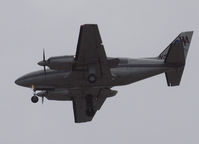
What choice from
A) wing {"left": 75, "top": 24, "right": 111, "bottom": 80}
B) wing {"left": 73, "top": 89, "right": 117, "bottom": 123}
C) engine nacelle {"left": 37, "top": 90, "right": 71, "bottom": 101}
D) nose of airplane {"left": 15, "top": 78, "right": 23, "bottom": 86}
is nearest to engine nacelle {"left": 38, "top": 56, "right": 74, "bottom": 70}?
wing {"left": 75, "top": 24, "right": 111, "bottom": 80}

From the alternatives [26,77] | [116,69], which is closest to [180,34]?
[116,69]

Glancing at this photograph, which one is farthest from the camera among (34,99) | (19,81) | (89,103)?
(89,103)

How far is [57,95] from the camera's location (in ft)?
169

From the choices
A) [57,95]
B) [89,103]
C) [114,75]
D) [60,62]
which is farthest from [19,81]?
[114,75]

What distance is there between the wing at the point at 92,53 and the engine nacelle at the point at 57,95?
538 cm

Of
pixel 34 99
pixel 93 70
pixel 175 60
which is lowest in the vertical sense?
pixel 34 99

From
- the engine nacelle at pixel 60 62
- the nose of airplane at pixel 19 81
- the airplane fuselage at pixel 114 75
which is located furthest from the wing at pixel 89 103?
the nose of airplane at pixel 19 81

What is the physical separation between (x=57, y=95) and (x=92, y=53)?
750 cm

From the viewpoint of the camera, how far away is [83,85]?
48.2 metres

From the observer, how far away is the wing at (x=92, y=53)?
43.7 metres

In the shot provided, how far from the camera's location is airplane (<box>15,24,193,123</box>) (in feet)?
152

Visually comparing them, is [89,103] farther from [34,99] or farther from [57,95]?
[34,99]

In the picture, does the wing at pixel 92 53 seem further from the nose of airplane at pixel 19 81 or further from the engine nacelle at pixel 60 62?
the nose of airplane at pixel 19 81

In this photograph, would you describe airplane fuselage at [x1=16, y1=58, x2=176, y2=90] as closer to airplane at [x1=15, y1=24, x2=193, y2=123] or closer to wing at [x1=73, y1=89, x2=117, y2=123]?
airplane at [x1=15, y1=24, x2=193, y2=123]
